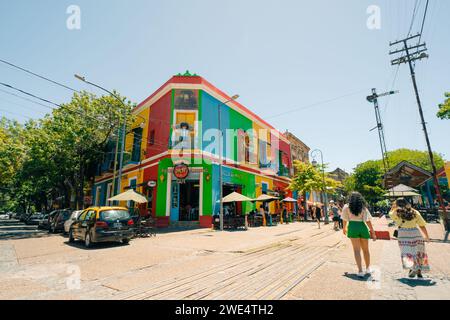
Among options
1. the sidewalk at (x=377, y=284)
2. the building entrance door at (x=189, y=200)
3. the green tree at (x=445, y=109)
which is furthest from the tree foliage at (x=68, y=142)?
the green tree at (x=445, y=109)

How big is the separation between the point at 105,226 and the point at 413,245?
9.91 metres

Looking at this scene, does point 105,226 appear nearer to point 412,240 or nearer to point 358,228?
point 358,228

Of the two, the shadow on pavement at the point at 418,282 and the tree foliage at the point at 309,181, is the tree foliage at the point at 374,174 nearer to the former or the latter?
the tree foliage at the point at 309,181

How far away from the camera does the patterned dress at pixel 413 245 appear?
14.9 feet

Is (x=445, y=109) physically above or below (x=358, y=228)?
above

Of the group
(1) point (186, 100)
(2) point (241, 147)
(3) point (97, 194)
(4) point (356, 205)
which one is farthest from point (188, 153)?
(3) point (97, 194)

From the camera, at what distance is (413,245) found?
15.3 feet

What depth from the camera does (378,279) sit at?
4.49 m

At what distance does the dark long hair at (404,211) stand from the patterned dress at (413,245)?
68 mm

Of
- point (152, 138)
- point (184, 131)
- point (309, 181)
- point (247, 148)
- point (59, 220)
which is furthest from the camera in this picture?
point (309, 181)

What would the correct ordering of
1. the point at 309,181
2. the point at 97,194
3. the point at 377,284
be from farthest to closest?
the point at 97,194
the point at 309,181
the point at 377,284

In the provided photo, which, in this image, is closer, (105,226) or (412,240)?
(412,240)

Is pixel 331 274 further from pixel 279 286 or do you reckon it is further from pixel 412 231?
pixel 412 231

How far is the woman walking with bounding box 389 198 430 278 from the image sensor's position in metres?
4.54
